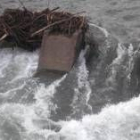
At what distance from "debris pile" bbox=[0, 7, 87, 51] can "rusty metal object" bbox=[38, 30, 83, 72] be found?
20 centimetres

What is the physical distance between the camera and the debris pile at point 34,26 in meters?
9.08

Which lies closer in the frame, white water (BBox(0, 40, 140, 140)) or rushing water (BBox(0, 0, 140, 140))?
white water (BBox(0, 40, 140, 140))

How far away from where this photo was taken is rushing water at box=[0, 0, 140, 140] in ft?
23.7

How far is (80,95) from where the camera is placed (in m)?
8.09

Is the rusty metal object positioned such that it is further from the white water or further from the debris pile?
the white water

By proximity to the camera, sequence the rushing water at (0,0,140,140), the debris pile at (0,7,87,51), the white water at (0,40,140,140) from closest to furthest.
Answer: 1. the white water at (0,40,140,140)
2. the rushing water at (0,0,140,140)
3. the debris pile at (0,7,87,51)

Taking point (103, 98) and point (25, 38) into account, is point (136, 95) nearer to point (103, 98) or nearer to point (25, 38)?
point (103, 98)

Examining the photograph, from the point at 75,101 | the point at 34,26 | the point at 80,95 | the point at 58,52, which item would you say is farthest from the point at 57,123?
the point at 34,26

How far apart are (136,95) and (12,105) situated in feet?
7.14

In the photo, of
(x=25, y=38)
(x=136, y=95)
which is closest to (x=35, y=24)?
(x=25, y=38)

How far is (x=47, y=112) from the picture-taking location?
7664 mm

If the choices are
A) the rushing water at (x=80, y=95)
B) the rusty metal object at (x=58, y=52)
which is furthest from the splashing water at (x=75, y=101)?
the rusty metal object at (x=58, y=52)

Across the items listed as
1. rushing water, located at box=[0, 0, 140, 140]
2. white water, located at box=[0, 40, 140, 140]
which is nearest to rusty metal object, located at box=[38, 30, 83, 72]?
rushing water, located at box=[0, 0, 140, 140]

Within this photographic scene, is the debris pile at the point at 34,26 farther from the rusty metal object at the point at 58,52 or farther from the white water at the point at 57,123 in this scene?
the white water at the point at 57,123
